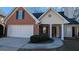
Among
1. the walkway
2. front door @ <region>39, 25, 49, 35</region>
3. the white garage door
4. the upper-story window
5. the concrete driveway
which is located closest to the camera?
the walkway

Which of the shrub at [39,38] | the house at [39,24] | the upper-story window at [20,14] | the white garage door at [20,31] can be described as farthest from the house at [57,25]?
the upper-story window at [20,14]

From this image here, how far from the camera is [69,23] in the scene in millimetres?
14859

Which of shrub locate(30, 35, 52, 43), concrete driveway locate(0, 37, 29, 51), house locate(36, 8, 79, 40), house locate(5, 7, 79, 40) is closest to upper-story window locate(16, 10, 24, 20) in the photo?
house locate(5, 7, 79, 40)

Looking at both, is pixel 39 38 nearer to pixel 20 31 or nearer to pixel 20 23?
pixel 20 31

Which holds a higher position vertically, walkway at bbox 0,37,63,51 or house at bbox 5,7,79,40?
house at bbox 5,7,79,40

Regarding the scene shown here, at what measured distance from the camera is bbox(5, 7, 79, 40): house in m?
14.0

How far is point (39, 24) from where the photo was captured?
570 inches

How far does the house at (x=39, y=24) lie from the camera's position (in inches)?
551

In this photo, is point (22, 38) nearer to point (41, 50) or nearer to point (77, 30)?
point (41, 50)

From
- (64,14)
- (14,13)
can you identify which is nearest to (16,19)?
(14,13)

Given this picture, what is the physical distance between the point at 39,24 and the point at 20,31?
1682 mm

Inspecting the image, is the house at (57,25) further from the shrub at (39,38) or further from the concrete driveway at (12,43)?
the concrete driveway at (12,43)

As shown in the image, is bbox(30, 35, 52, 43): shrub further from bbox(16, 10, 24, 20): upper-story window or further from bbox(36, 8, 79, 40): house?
bbox(16, 10, 24, 20): upper-story window

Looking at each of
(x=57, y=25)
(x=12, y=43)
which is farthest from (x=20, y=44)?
(x=57, y=25)
